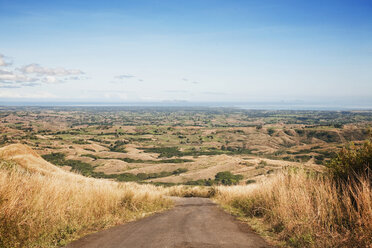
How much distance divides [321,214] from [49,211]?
24.6ft

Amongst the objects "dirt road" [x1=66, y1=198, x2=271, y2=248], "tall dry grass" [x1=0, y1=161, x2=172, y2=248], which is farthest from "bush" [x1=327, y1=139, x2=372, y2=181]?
"tall dry grass" [x1=0, y1=161, x2=172, y2=248]

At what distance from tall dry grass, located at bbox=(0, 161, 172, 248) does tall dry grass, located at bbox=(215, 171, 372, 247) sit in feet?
17.7

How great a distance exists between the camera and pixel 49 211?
24.1 ft

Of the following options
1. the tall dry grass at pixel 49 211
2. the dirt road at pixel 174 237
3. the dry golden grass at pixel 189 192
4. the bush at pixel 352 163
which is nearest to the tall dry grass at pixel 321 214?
the bush at pixel 352 163

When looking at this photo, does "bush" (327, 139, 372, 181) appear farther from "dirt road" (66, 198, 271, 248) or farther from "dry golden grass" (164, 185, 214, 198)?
"dry golden grass" (164, 185, 214, 198)

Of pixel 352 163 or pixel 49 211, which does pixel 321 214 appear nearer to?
pixel 352 163

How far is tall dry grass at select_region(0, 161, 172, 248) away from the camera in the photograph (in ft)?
20.1

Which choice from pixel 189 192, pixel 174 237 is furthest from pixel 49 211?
pixel 189 192

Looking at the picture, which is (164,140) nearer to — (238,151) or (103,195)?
(238,151)

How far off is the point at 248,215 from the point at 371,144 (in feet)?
16.9

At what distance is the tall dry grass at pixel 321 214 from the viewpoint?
5.45m

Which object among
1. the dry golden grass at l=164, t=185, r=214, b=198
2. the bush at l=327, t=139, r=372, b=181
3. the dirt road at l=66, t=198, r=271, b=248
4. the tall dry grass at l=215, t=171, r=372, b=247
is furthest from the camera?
the dry golden grass at l=164, t=185, r=214, b=198

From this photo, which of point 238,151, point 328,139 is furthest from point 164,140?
point 328,139

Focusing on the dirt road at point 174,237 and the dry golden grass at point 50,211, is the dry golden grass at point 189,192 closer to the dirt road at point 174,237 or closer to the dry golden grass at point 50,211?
the dry golden grass at point 50,211
